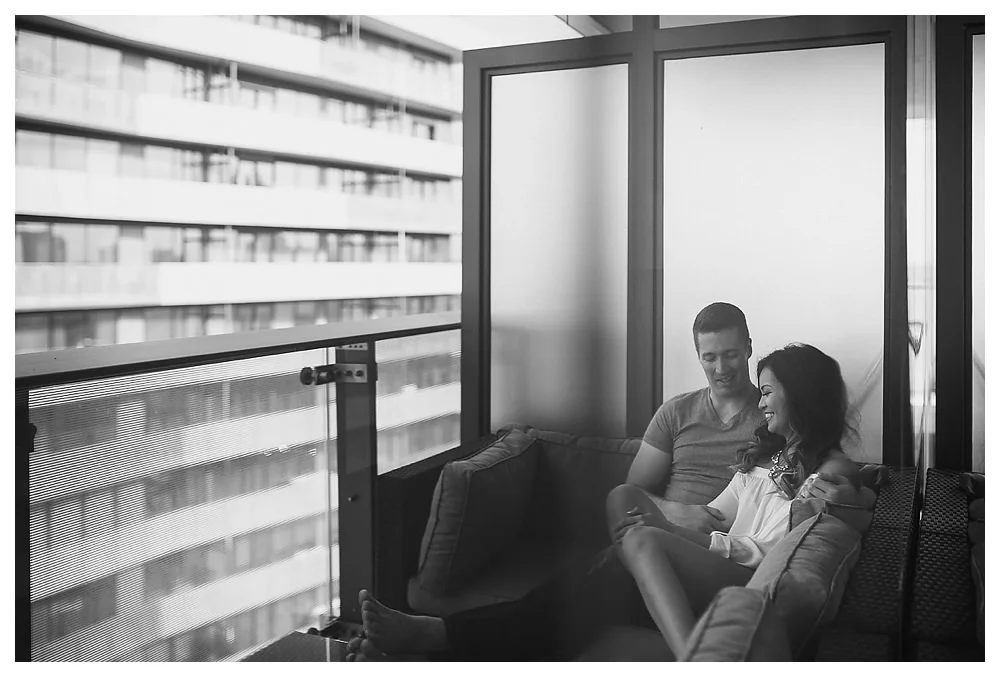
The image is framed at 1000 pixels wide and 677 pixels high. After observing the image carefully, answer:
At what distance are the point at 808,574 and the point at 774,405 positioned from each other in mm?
254

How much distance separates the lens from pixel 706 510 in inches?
52.4

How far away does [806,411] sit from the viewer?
1.33m

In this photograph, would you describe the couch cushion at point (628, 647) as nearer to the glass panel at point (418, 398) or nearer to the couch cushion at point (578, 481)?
the couch cushion at point (578, 481)

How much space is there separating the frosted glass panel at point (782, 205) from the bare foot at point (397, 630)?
546 millimetres

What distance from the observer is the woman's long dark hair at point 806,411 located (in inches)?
51.9

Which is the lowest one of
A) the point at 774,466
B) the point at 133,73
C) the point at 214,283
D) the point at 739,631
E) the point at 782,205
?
the point at 739,631

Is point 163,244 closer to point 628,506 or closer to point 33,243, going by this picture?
point 33,243

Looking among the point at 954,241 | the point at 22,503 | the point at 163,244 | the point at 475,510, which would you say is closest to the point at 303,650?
the point at 475,510

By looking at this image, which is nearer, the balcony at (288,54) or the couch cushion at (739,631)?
the couch cushion at (739,631)

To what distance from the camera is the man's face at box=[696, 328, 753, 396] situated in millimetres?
1341

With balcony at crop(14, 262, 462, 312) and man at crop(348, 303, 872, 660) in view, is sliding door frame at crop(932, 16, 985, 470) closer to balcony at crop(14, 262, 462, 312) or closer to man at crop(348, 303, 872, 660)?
man at crop(348, 303, 872, 660)

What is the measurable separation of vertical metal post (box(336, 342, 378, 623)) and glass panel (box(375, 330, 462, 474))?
0.02 meters

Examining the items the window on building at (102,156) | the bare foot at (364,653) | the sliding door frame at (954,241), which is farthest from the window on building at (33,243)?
the sliding door frame at (954,241)
